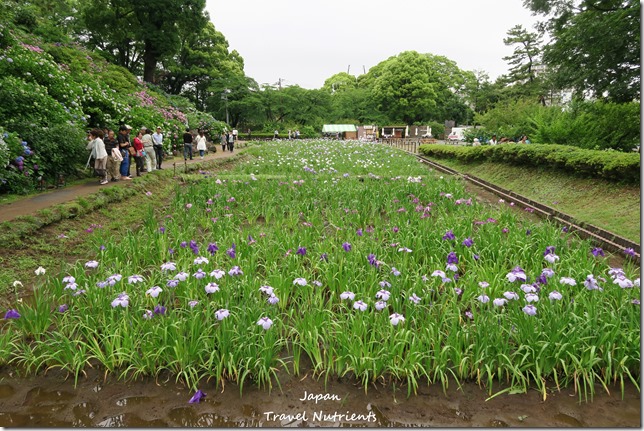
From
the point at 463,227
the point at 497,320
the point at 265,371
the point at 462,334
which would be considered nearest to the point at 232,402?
the point at 265,371

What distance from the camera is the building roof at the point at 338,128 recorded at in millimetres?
49969

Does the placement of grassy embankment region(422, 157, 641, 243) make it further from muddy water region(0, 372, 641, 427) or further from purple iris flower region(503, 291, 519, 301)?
muddy water region(0, 372, 641, 427)

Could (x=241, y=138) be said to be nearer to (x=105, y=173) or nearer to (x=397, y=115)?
(x=397, y=115)

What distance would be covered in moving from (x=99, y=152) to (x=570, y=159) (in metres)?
9.58

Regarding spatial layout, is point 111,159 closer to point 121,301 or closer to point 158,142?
point 158,142

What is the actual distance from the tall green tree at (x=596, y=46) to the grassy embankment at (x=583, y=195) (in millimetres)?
3124

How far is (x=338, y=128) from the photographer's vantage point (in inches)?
1987

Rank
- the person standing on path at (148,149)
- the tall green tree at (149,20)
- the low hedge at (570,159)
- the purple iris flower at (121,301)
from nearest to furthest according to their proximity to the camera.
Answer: the purple iris flower at (121,301), the low hedge at (570,159), the person standing on path at (148,149), the tall green tree at (149,20)

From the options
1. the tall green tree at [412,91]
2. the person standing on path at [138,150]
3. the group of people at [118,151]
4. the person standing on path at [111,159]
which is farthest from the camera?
the tall green tree at [412,91]

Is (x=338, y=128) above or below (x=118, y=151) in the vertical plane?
above

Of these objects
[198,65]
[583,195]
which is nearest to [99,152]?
[583,195]

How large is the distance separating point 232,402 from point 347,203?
15.2 feet

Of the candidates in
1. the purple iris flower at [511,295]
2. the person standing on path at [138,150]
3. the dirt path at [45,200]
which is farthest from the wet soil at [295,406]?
the person standing on path at [138,150]

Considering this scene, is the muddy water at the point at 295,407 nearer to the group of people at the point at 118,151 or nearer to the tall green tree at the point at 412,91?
the group of people at the point at 118,151
